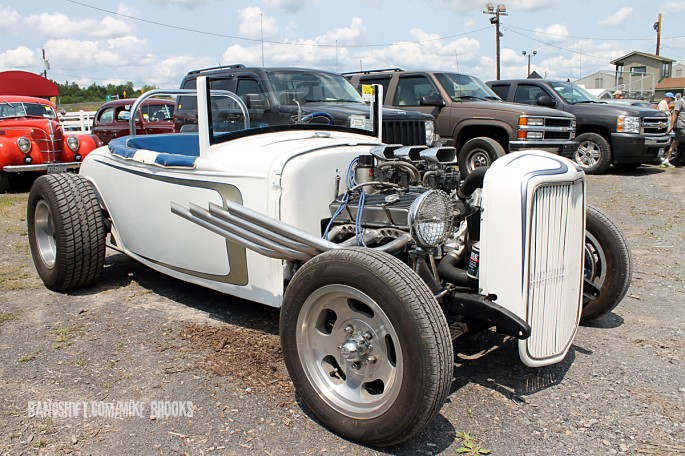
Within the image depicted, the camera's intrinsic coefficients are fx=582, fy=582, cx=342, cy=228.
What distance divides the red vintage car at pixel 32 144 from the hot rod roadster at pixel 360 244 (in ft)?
22.9

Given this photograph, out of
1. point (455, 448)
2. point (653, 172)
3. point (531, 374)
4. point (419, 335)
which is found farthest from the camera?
point (653, 172)

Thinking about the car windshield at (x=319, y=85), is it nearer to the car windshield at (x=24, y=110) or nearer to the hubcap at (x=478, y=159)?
the hubcap at (x=478, y=159)

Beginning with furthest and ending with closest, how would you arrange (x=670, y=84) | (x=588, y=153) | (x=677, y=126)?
(x=670, y=84) → (x=677, y=126) → (x=588, y=153)

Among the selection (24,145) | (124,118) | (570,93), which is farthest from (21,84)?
(570,93)

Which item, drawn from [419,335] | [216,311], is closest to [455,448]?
[419,335]

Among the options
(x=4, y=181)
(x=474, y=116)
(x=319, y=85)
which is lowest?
(x=4, y=181)

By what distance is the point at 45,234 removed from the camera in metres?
5.08

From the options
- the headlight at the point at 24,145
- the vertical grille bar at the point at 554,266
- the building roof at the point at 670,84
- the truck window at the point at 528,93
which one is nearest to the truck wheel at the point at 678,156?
the truck window at the point at 528,93

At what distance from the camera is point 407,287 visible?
2.46 meters

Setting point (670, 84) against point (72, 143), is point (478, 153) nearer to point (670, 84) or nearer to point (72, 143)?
point (72, 143)

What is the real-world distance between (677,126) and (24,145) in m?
14.3

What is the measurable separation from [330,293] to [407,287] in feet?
1.39

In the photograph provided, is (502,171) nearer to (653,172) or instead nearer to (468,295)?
(468,295)

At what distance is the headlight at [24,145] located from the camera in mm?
11062
